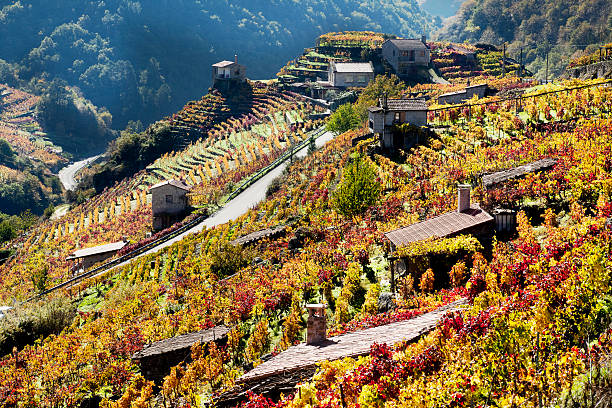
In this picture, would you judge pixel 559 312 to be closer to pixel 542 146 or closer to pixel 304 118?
pixel 542 146

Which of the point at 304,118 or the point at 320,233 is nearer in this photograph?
the point at 320,233

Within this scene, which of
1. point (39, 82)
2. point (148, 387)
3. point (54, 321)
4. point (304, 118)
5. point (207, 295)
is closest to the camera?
point (148, 387)

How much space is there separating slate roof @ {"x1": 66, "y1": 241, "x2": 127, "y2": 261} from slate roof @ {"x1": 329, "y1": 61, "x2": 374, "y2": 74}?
50015mm

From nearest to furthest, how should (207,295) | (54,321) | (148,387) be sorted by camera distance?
(148,387)
(207,295)
(54,321)

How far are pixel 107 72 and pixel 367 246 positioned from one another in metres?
196

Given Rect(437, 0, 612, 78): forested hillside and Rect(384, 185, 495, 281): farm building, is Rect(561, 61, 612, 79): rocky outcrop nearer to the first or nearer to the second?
Rect(384, 185, 495, 281): farm building

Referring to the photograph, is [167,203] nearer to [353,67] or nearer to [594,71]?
[594,71]

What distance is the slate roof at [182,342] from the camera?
52.6 feet

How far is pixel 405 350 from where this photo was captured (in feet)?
28.6

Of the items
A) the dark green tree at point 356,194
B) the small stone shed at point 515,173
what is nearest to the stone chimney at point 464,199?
the small stone shed at point 515,173

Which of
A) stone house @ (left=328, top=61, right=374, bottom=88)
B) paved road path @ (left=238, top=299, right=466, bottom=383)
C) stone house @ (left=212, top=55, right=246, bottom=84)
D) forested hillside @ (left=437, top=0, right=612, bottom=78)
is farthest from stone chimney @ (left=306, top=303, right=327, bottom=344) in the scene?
forested hillside @ (left=437, top=0, right=612, bottom=78)

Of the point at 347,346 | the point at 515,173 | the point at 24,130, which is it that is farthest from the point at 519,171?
the point at 24,130

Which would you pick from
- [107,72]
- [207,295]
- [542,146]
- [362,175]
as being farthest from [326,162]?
[107,72]

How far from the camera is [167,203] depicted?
4925 centimetres
